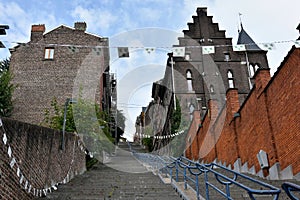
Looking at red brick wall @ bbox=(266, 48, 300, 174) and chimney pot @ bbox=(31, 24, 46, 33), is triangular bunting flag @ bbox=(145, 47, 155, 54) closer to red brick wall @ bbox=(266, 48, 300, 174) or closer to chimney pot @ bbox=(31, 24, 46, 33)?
red brick wall @ bbox=(266, 48, 300, 174)

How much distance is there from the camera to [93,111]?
1495 centimetres

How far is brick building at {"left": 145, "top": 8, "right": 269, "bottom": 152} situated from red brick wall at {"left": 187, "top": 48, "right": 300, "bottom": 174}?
12.8 metres

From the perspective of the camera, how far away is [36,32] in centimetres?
2286

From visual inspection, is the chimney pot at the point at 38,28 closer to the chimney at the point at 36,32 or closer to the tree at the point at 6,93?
the chimney at the point at 36,32

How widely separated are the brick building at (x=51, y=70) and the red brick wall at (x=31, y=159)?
1258cm

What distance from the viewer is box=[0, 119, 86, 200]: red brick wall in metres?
5.21

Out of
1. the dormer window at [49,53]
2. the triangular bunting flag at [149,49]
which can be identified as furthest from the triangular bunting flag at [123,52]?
the dormer window at [49,53]

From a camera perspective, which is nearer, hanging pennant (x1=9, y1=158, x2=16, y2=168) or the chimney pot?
hanging pennant (x1=9, y1=158, x2=16, y2=168)

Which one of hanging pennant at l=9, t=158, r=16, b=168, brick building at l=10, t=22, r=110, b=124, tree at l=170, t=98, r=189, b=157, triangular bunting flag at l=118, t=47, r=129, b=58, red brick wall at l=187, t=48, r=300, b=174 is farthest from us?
brick building at l=10, t=22, r=110, b=124

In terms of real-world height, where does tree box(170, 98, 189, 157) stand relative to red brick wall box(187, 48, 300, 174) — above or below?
above

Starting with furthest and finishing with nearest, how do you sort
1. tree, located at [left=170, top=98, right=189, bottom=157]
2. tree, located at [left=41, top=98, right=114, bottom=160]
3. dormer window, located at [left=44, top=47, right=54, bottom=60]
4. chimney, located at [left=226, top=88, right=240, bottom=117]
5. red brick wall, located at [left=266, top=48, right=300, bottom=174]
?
1. dormer window, located at [left=44, top=47, right=54, bottom=60]
2. tree, located at [left=170, top=98, right=189, bottom=157]
3. tree, located at [left=41, top=98, right=114, bottom=160]
4. chimney, located at [left=226, top=88, right=240, bottom=117]
5. red brick wall, located at [left=266, top=48, right=300, bottom=174]

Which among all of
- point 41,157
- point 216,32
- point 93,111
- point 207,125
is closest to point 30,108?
point 93,111

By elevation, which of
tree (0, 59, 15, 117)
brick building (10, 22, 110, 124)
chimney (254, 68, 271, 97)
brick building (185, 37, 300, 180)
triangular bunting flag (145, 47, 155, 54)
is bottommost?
brick building (185, 37, 300, 180)

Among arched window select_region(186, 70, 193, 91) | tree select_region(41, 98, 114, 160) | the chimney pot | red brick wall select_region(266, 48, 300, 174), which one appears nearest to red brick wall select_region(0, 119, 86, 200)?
tree select_region(41, 98, 114, 160)
